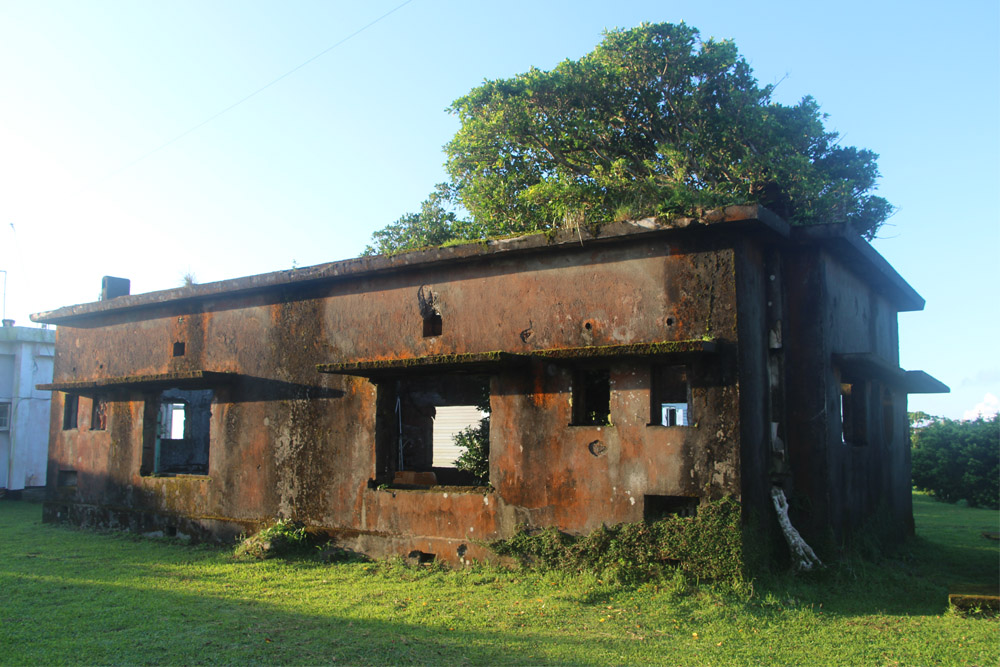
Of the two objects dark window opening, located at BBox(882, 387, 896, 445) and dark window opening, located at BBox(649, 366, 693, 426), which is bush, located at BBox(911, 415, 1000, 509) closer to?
dark window opening, located at BBox(649, 366, 693, 426)

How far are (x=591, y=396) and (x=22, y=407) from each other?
51.0 ft

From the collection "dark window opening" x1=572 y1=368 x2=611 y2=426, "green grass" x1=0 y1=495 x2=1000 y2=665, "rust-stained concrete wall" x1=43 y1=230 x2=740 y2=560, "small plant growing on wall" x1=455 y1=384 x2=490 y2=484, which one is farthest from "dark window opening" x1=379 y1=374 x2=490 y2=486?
"dark window opening" x1=572 y1=368 x2=611 y2=426

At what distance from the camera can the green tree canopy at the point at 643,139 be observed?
17219mm

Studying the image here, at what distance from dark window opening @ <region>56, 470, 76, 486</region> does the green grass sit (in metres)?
4.27

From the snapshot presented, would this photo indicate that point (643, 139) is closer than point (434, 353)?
No

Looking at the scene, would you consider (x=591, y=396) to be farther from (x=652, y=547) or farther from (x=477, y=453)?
(x=477, y=453)

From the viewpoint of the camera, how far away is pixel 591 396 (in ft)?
30.3

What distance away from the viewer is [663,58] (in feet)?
60.2

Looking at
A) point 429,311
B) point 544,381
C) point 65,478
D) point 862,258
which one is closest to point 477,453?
point 429,311

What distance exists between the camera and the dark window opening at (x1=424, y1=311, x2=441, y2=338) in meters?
9.67

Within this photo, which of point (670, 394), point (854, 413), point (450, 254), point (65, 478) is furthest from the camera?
point (65, 478)

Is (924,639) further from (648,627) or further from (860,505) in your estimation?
(860,505)

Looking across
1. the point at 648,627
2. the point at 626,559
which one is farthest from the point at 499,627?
the point at 626,559

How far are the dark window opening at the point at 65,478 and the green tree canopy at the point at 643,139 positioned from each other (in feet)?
32.4
